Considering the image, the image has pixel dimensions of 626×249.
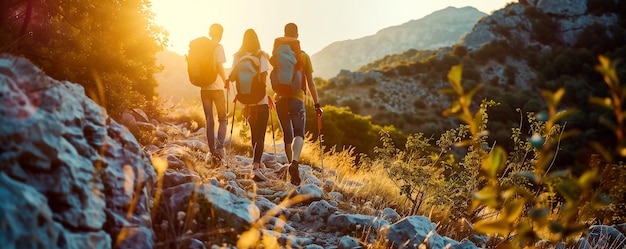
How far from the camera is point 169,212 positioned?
3.07 metres

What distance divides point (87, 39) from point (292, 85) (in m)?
2.68

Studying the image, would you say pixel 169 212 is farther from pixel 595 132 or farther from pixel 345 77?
pixel 345 77

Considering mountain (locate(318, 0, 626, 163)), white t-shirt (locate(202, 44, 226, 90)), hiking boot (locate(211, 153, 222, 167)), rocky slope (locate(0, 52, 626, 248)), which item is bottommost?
mountain (locate(318, 0, 626, 163))

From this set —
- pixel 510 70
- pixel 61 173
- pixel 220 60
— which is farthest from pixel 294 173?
pixel 510 70

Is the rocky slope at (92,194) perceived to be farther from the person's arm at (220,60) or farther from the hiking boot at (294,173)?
the person's arm at (220,60)

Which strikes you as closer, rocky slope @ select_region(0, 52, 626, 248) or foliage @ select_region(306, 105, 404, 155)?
rocky slope @ select_region(0, 52, 626, 248)

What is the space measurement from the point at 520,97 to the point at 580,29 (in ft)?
63.9

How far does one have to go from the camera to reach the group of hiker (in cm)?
580

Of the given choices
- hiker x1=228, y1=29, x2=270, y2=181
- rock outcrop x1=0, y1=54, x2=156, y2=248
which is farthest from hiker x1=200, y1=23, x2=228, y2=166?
rock outcrop x1=0, y1=54, x2=156, y2=248

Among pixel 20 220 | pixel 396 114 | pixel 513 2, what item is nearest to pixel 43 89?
pixel 20 220

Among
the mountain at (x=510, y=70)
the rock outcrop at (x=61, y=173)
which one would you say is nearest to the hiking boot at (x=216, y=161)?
the rock outcrop at (x=61, y=173)

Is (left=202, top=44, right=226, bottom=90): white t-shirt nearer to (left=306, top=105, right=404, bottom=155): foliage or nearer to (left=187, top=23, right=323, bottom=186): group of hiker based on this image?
(left=187, top=23, right=323, bottom=186): group of hiker

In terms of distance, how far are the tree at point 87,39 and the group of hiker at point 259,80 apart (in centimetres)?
98

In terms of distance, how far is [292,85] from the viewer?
5.87 m
